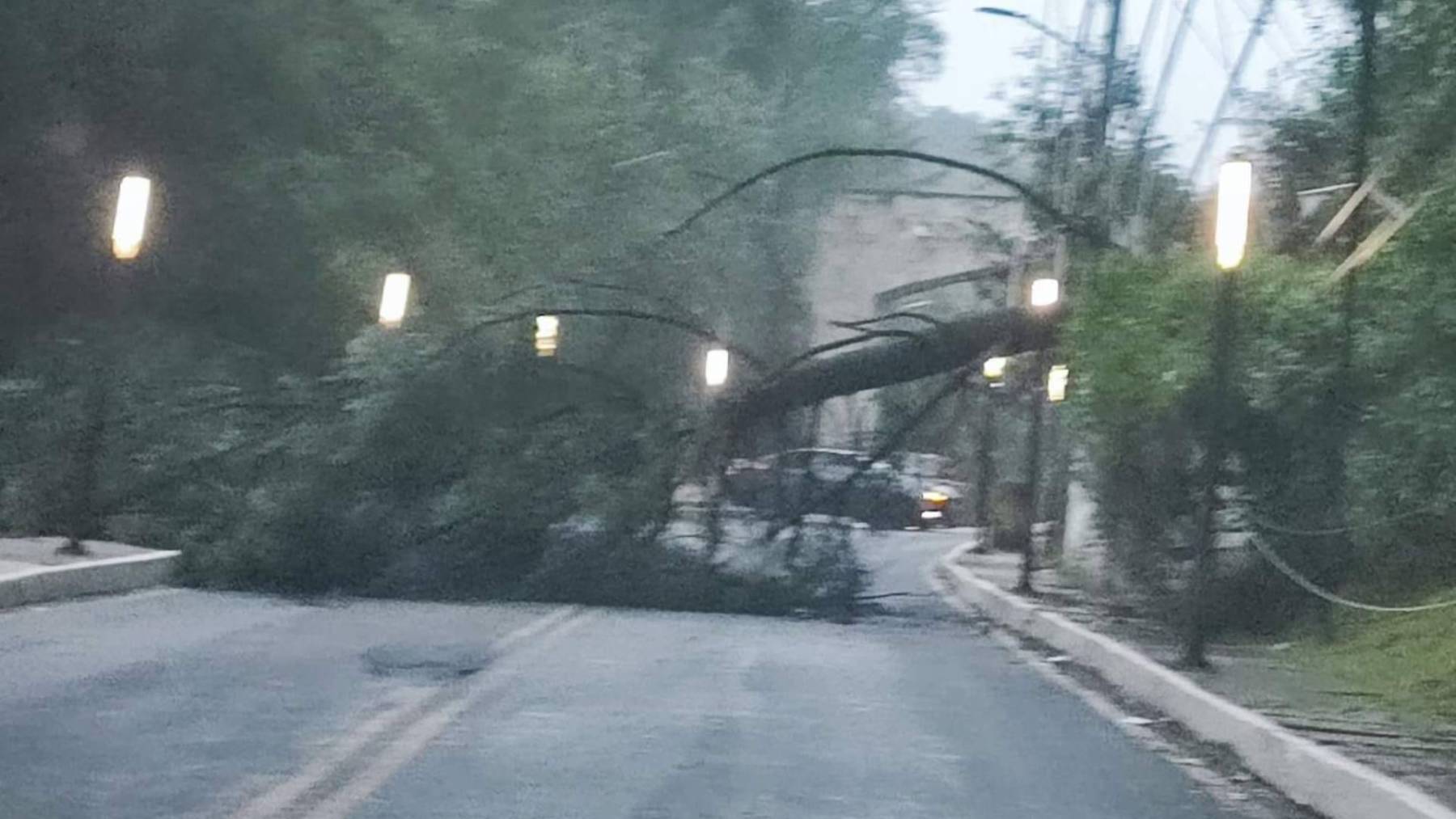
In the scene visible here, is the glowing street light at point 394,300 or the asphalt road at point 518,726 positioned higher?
the glowing street light at point 394,300

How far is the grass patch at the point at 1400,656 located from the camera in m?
14.4

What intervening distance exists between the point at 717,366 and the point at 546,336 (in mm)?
1964

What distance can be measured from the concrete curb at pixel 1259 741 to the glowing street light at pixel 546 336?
6168 mm

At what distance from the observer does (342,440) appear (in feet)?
73.3

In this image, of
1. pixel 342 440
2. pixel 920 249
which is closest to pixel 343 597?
pixel 342 440

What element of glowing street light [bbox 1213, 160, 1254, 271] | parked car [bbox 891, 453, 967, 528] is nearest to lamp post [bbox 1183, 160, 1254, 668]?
glowing street light [bbox 1213, 160, 1254, 271]

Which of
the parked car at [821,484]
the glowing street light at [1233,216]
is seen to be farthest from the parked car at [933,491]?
the glowing street light at [1233,216]

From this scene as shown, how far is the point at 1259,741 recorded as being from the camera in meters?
11.8

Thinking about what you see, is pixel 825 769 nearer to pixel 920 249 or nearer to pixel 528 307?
pixel 528 307

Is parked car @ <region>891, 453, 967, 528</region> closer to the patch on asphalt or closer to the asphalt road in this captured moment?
the asphalt road

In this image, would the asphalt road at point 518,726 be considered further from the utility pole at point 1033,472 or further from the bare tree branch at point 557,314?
the utility pole at point 1033,472

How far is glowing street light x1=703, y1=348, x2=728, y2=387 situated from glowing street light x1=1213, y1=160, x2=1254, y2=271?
31.5 feet

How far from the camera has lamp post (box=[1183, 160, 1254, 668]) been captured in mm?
15609

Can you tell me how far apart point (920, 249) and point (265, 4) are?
164 feet
